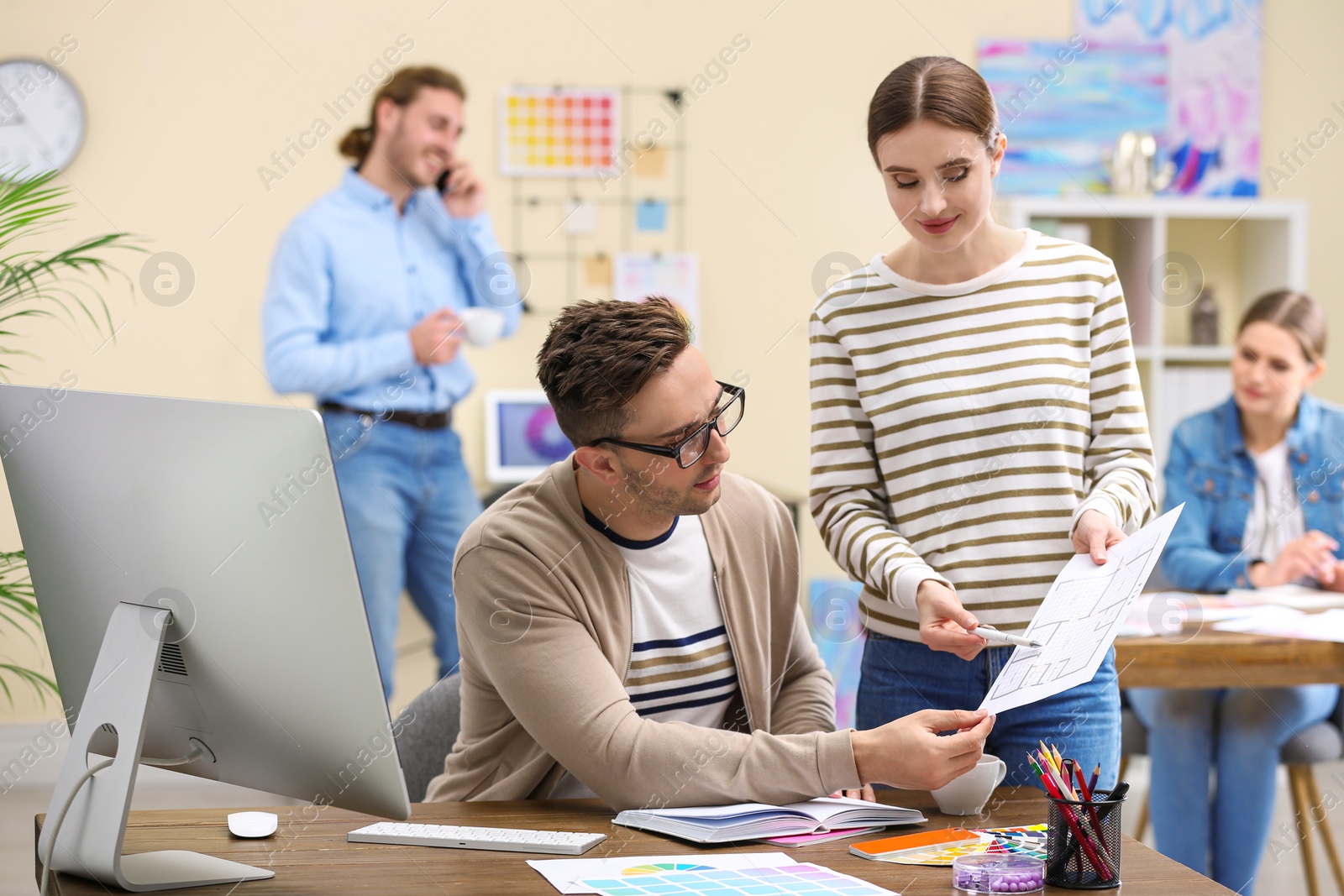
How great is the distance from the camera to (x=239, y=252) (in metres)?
3.89

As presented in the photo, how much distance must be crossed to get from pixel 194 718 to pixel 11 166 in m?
3.28

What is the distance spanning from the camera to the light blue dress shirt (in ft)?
10.4

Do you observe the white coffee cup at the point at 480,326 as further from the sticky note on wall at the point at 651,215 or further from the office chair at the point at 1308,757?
the office chair at the point at 1308,757

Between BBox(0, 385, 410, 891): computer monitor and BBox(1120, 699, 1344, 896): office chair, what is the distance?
2.02m

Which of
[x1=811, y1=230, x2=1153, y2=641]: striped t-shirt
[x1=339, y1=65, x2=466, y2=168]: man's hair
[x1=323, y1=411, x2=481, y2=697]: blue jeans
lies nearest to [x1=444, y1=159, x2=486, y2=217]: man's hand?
[x1=339, y1=65, x2=466, y2=168]: man's hair

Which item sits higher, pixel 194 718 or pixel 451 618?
pixel 194 718

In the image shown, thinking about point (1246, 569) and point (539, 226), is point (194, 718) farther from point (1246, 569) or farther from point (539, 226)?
point (539, 226)

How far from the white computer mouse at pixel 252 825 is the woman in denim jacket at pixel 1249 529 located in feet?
6.43

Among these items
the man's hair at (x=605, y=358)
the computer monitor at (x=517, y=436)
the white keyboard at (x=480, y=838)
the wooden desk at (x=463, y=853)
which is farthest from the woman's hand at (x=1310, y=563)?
the computer monitor at (x=517, y=436)

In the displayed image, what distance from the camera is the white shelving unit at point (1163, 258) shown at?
3.97 metres

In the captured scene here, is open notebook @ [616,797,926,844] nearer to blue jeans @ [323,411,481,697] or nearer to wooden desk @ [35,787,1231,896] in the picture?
wooden desk @ [35,787,1231,896]

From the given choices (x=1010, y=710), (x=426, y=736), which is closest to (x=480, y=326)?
(x=426, y=736)

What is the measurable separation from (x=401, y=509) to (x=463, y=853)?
2.15 metres

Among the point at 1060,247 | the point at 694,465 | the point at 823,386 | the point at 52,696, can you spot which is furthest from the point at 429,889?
the point at 52,696
